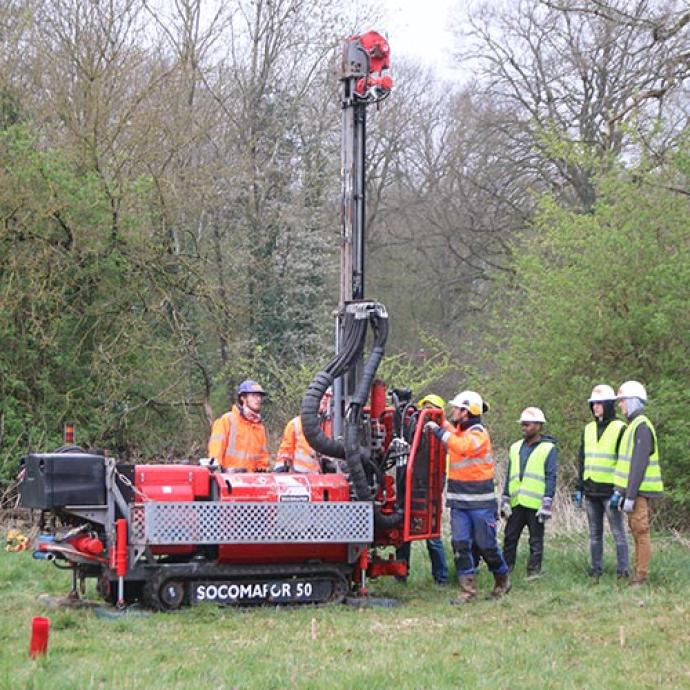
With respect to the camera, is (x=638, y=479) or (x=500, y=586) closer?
(x=500, y=586)

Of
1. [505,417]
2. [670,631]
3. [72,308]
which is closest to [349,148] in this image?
[670,631]

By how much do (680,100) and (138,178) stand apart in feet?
35.6

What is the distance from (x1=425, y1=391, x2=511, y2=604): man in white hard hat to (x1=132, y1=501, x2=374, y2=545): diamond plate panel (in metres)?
1.01

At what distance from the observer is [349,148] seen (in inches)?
445

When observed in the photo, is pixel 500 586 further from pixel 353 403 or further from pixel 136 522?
pixel 136 522

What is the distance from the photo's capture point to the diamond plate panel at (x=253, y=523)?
9969 mm

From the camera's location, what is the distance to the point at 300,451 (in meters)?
12.0

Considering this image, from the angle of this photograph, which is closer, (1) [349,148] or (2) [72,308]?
(1) [349,148]

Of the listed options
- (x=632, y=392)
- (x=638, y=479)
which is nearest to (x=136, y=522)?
(x=638, y=479)

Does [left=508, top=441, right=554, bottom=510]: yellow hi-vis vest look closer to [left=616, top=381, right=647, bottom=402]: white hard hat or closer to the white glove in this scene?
the white glove

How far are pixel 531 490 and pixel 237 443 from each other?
3.07m

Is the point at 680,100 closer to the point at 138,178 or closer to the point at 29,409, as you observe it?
the point at 138,178

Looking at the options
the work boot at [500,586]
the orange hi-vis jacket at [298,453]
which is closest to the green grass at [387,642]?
the work boot at [500,586]

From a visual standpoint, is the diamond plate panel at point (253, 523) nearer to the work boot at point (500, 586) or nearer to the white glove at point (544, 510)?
the work boot at point (500, 586)
